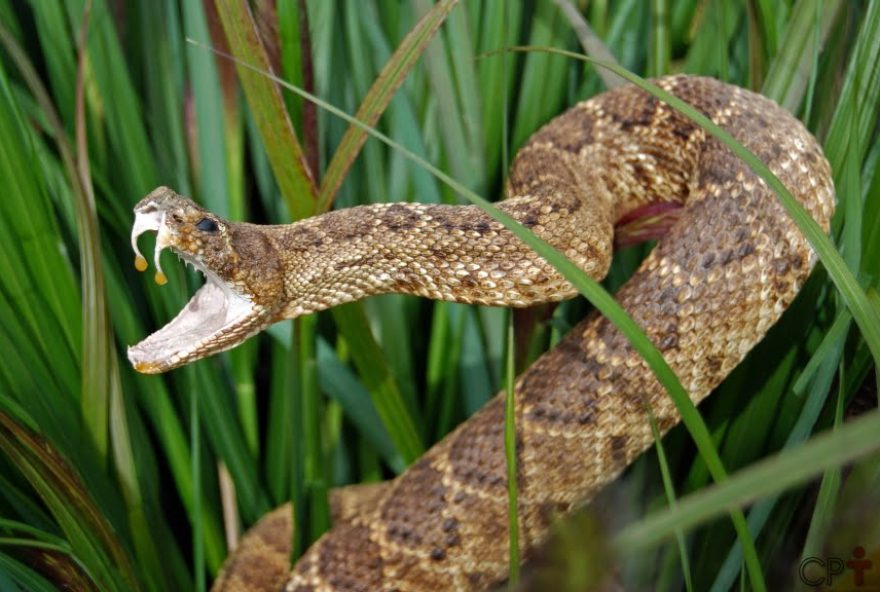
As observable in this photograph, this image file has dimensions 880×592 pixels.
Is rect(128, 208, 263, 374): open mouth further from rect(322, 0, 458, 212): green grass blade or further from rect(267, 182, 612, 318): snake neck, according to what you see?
rect(322, 0, 458, 212): green grass blade

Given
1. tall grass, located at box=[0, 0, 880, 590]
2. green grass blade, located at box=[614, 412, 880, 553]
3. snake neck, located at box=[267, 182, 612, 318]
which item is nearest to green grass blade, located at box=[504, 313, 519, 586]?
tall grass, located at box=[0, 0, 880, 590]

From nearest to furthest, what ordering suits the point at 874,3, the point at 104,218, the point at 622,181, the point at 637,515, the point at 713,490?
the point at 713,490 → the point at 874,3 → the point at 637,515 → the point at 104,218 → the point at 622,181

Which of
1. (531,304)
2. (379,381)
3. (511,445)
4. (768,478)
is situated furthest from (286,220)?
(768,478)

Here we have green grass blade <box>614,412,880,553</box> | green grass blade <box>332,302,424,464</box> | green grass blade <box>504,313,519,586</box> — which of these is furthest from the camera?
green grass blade <box>332,302,424,464</box>

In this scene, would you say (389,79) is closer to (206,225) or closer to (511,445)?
(206,225)

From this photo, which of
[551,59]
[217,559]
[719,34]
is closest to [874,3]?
[719,34]

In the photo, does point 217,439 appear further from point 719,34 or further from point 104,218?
point 719,34

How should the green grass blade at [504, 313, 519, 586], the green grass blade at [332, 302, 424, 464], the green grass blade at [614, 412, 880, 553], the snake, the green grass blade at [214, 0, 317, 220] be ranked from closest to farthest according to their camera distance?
the green grass blade at [614, 412, 880, 553], the green grass blade at [504, 313, 519, 586], the green grass blade at [214, 0, 317, 220], the snake, the green grass blade at [332, 302, 424, 464]
